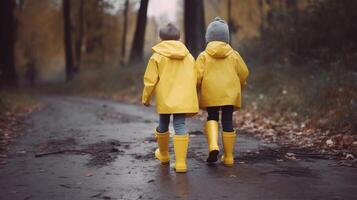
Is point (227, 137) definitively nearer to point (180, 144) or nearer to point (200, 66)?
point (180, 144)

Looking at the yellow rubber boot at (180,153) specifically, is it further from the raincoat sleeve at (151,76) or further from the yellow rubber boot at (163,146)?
the raincoat sleeve at (151,76)

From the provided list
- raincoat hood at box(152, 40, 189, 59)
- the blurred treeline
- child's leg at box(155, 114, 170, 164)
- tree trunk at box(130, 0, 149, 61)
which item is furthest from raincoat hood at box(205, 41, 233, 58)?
tree trunk at box(130, 0, 149, 61)

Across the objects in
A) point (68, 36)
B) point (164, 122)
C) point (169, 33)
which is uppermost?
point (68, 36)

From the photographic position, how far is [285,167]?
6.66m

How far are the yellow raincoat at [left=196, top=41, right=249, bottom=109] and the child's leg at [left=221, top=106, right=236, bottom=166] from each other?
159mm

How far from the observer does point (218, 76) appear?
6.86 meters

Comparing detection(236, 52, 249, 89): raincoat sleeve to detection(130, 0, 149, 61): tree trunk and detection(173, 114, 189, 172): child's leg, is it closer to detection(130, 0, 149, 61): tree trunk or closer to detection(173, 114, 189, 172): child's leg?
detection(173, 114, 189, 172): child's leg

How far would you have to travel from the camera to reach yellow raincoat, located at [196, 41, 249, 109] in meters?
6.83

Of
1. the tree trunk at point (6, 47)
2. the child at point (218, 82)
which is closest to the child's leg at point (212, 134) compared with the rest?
the child at point (218, 82)

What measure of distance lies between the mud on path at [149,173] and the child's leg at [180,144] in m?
0.13

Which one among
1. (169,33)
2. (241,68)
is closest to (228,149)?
(241,68)

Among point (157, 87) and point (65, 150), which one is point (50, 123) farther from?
point (157, 87)

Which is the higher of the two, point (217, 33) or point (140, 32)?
point (140, 32)

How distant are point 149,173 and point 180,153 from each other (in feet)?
1.46
